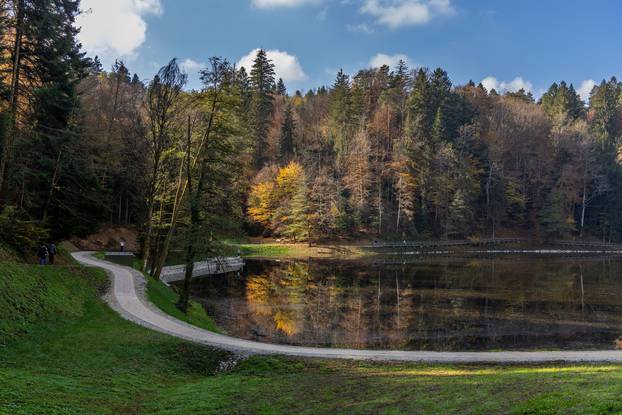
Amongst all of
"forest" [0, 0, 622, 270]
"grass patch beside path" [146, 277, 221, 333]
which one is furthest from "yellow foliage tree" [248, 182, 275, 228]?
"grass patch beside path" [146, 277, 221, 333]

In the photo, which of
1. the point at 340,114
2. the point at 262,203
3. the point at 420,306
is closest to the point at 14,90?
the point at 420,306

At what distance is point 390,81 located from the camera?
98.2m

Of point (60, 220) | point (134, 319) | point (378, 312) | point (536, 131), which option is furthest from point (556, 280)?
point (536, 131)

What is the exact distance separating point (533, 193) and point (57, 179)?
8779cm

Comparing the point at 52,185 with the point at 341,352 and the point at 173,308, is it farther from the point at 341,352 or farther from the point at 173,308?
the point at 341,352

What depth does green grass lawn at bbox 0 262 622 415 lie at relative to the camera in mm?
8828

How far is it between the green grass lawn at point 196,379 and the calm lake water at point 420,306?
6.71 m

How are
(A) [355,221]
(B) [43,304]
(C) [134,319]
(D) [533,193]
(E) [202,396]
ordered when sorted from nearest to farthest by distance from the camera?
1. (E) [202,396]
2. (B) [43,304]
3. (C) [134,319]
4. (A) [355,221]
5. (D) [533,193]

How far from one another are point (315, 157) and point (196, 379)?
69.6m

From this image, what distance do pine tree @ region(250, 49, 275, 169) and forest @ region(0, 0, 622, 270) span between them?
0.35 metres

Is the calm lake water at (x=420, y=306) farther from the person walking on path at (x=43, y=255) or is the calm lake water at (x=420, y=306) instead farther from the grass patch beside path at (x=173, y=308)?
the person walking on path at (x=43, y=255)

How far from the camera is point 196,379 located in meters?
14.1

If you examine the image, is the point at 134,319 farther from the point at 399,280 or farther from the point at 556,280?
the point at 556,280

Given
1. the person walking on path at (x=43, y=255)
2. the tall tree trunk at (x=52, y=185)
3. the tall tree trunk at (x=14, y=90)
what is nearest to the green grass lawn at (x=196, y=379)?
the person walking on path at (x=43, y=255)
